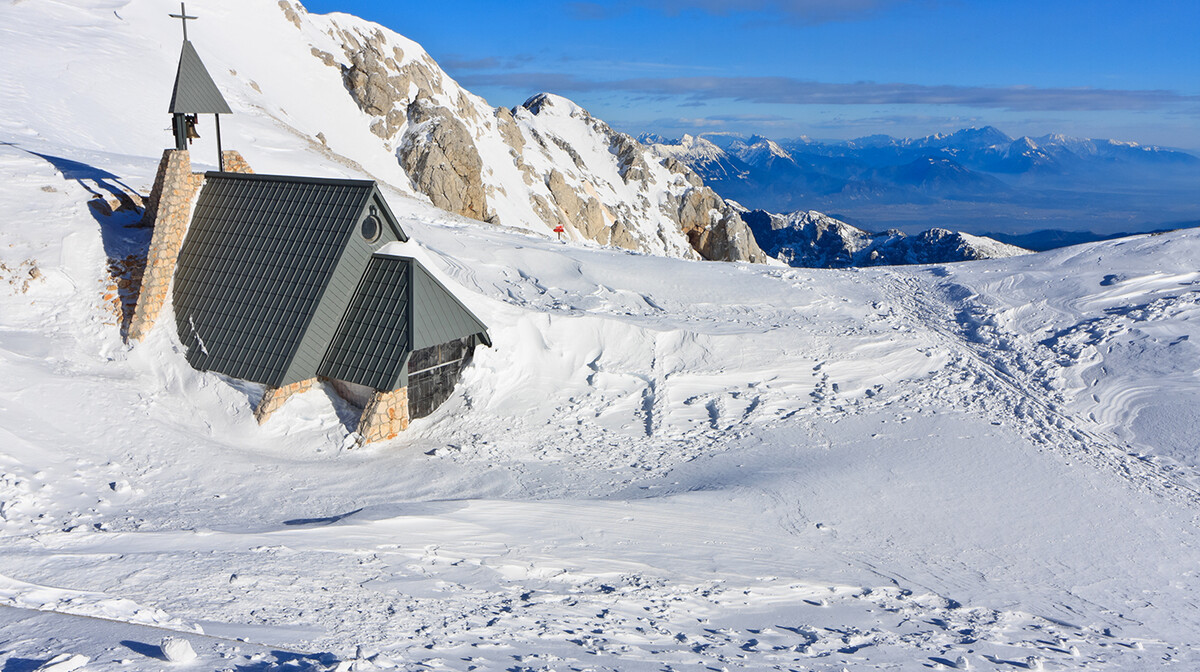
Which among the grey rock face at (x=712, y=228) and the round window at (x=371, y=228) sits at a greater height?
the grey rock face at (x=712, y=228)

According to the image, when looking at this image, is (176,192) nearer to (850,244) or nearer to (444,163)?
(444,163)

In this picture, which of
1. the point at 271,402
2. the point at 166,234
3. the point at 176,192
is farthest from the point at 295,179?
the point at 271,402

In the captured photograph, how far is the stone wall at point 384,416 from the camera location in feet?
45.1

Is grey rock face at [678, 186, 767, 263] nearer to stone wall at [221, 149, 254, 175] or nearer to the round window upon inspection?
stone wall at [221, 149, 254, 175]

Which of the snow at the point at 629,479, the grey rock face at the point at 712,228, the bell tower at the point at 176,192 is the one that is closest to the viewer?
the snow at the point at 629,479

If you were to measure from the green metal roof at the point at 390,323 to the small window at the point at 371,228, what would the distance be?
0.58 meters

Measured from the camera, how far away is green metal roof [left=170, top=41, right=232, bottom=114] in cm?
1538

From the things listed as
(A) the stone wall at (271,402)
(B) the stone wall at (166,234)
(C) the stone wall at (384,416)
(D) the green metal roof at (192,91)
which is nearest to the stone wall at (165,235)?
(B) the stone wall at (166,234)

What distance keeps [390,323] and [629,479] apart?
217 inches

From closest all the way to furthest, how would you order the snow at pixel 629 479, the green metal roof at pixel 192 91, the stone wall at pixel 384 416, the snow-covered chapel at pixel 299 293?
the snow at pixel 629 479 → the stone wall at pixel 384 416 → the snow-covered chapel at pixel 299 293 → the green metal roof at pixel 192 91

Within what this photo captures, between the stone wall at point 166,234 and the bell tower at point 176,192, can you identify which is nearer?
the stone wall at point 166,234

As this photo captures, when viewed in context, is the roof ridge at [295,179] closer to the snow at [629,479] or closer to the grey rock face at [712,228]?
the snow at [629,479]

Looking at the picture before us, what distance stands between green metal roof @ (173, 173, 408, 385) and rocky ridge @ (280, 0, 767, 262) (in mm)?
36521

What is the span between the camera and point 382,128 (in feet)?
181
